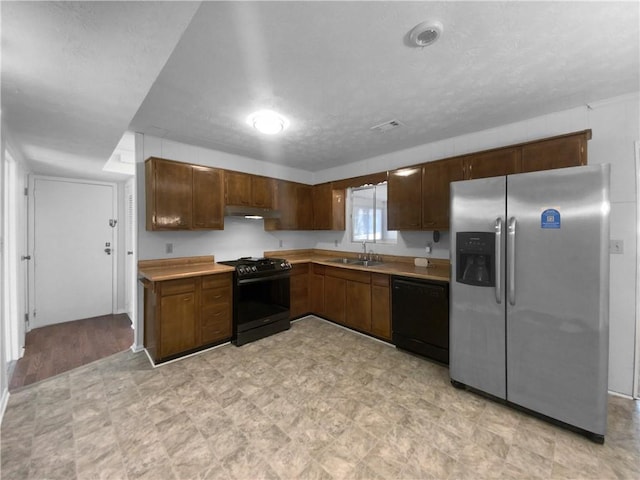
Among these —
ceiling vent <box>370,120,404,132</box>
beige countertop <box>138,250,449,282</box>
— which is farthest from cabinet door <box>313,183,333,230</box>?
ceiling vent <box>370,120,404,132</box>

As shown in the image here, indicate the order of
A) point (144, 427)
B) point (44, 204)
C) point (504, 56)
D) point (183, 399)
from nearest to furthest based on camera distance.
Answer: point (504, 56)
point (144, 427)
point (183, 399)
point (44, 204)

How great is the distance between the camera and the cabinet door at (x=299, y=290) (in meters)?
3.96

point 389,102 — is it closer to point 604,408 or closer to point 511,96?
point 511,96

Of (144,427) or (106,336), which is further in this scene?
(106,336)

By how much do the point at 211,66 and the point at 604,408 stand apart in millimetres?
3476

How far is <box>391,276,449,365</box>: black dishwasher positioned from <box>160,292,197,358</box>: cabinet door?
231 centimetres

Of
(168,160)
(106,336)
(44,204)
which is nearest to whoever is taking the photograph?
(168,160)

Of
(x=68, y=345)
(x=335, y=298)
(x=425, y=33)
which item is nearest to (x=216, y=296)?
(x=335, y=298)

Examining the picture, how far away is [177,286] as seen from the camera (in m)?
2.79

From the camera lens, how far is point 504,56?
5.55 feet

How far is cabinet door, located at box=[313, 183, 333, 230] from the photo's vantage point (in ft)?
14.6

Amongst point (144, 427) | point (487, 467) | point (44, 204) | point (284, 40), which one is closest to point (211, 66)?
point (284, 40)

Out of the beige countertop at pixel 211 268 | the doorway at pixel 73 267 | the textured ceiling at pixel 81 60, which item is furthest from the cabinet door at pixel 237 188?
the doorway at pixel 73 267

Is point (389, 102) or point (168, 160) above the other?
point (389, 102)
